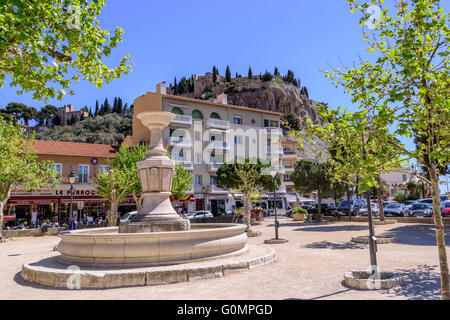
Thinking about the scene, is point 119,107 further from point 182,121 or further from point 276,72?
point 182,121

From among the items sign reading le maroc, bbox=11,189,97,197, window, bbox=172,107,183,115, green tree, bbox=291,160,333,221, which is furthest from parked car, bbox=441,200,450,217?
sign reading le maroc, bbox=11,189,97,197

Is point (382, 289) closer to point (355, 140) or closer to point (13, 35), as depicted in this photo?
point (355, 140)

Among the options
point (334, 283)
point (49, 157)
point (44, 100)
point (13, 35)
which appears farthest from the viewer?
point (49, 157)

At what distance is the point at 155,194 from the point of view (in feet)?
32.8

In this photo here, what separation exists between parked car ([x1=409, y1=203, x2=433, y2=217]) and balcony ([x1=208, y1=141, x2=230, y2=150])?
2288 cm

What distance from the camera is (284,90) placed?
321 ft

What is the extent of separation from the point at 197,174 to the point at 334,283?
34.5 m

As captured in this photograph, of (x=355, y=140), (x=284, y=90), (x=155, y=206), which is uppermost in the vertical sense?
(x=284, y=90)

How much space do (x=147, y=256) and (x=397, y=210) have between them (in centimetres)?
2908

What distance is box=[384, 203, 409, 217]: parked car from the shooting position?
2898cm

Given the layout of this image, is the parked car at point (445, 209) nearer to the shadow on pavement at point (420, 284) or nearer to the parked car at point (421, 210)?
the parked car at point (421, 210)

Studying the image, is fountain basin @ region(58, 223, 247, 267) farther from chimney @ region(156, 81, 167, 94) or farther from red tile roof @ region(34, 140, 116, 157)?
chimney @ region(156, 81, 167, 94)

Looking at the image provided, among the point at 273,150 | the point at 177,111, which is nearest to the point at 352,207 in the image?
the point at 273,150
